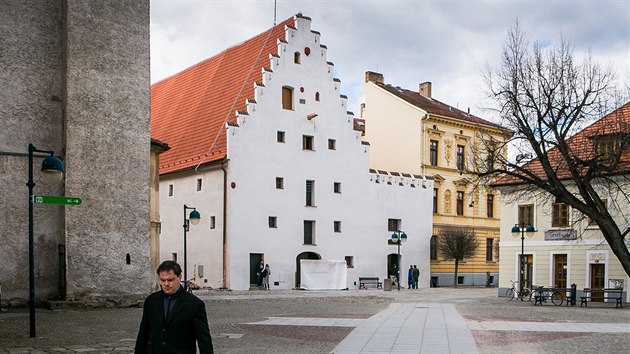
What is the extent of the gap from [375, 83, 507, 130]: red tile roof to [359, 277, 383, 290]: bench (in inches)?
536

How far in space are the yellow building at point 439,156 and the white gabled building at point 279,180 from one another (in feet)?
10.6

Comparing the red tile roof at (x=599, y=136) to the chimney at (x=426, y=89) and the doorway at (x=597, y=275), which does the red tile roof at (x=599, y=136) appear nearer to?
the doorway at (x=597, y=275)

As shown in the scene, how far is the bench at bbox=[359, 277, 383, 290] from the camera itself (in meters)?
50.0

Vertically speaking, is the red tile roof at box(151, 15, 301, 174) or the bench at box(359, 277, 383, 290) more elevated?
the red tile roof at box(151, 15, 301, 174)

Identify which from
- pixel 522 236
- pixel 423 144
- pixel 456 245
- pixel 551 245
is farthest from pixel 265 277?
pixel 423 144

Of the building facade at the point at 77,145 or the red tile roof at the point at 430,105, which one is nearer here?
the building facade at the point at 77,145

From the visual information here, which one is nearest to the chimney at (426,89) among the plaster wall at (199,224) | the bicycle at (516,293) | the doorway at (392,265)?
the doorway at (392,265)

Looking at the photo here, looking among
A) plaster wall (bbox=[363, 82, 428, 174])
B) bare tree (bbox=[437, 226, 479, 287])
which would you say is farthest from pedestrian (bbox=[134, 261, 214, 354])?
plaster wall (bbox=[363, 82, 428, 174])

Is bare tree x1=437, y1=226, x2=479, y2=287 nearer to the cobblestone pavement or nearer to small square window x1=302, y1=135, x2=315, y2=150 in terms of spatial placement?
small square window x1=302, y1=135, x2=315, y2=150

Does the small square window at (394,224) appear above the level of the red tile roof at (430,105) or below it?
below

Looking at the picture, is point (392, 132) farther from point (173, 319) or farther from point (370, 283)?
point (173, 319)

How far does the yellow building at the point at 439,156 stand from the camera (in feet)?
186

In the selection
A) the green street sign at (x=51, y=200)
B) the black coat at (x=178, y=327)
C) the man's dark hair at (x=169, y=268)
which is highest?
the green street sign at (x=51, y=200)

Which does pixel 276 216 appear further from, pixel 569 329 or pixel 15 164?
pixel 569 329
